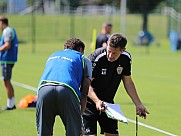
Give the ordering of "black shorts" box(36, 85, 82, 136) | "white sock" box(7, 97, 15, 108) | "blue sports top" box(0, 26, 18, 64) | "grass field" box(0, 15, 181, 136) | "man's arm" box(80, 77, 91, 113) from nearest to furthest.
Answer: "black shorts" box(36, 85, 82, 136) < "man's arm" box(80, 77, 91, 113) < "grass field" box(0, 15, 181, 136) < "white sock" box(7, 97, 15, 108) < "blue sports top" box(0, 26, 18, 64)

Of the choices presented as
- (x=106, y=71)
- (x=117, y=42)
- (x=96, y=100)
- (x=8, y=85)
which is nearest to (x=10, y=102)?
(x=8, y=85)

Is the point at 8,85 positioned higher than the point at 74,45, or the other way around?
the point at 74,45

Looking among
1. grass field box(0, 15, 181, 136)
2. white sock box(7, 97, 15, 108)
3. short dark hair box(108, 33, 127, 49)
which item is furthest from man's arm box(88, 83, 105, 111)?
white sock box(7, 97, 15, 108)

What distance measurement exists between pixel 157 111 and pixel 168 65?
14.9 m

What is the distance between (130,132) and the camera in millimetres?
11117

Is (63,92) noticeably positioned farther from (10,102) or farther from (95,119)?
(10,102)

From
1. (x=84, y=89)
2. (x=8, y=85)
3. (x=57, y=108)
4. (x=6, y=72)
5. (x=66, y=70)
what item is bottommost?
(x=8, y=85)

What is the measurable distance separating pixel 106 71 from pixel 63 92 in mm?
1444

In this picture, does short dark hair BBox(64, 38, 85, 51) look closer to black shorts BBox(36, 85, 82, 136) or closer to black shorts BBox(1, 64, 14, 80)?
black shorts BBox(36, 85, 82, 136)

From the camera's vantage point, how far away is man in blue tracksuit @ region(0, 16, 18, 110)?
1391 cm

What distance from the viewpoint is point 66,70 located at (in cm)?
672

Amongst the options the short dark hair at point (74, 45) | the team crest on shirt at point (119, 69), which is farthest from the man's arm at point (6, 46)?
the short dark hair at point (74, 45)

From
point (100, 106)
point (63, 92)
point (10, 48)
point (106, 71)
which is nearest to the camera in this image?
point (63, 92)

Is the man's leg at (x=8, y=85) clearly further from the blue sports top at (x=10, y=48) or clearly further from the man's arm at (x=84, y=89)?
the man's arm at (x=84, y=89)
